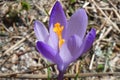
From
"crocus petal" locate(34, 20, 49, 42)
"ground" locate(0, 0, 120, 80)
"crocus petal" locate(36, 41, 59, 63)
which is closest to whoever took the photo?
"crocus petal" locate(36, 41, 59, 63)

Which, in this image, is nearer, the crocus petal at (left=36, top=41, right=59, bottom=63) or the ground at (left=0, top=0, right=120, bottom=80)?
the crocus petal at (left=36, top=41, right=59, bottom=63)

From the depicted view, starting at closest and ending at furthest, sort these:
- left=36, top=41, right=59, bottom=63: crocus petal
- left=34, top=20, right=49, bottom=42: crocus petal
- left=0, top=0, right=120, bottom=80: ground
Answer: left=36, top=41, right=59, bottom=63: crocus petal < left=34, top=20, right=49, bottom=42: crocus petal < left=0, top=0, right=120, bottom=80: ground

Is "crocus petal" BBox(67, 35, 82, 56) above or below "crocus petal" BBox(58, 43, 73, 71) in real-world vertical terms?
above

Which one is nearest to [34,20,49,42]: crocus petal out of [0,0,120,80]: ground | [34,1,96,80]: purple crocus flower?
[34,1,96,80]: purple crocus flower

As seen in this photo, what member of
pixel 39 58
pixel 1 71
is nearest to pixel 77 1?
pixel 39 58

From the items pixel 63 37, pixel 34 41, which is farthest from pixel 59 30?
pixel 34 41

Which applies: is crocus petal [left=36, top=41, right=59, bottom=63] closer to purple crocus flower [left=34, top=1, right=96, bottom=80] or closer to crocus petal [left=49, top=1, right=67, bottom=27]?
purple crocus flower [left=34, top=1, right=96, bottom=80]

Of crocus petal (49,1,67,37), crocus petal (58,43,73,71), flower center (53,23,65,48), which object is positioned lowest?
crocus petal (58,43,73,71)

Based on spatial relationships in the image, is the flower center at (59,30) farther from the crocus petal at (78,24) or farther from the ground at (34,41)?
the ground at (34,41)
